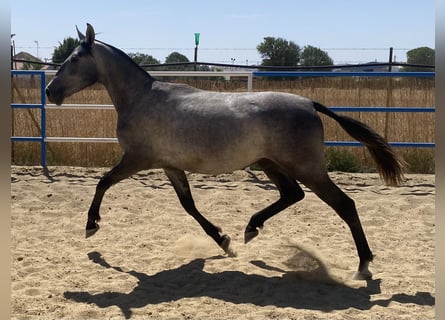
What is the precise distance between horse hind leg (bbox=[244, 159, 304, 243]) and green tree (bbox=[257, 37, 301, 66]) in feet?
99.3

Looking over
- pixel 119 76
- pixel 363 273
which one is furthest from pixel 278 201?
pixel 119 76

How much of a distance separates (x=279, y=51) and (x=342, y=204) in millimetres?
33306

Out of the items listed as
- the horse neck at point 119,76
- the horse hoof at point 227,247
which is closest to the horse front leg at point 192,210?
the horse hoof at point 227,247

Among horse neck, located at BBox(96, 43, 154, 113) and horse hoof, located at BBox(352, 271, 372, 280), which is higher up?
horse neck, located at BBox(96, 43, 154, 113)

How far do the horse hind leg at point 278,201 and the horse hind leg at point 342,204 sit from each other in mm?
492

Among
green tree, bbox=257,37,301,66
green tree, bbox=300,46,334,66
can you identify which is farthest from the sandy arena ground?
green tree, bbox=300,46,334,66

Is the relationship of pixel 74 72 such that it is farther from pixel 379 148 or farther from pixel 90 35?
pixel 379 148

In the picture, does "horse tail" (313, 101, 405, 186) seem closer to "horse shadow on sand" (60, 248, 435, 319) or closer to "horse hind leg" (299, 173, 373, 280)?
"horse hind leg" (299, 173, 373, 280)

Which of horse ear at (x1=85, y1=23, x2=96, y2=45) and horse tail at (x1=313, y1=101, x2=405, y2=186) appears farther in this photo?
horse ear at (x1=85, y1=23, x2=96, y2=45)

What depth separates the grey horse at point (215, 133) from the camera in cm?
367

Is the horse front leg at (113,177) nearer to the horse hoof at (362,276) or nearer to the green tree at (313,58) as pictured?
the horse hoof at (362,276)

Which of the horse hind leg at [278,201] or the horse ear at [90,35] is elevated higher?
the horse ear at [90,35]

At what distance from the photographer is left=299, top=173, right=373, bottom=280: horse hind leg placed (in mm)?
3639

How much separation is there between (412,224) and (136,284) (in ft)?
10.1
